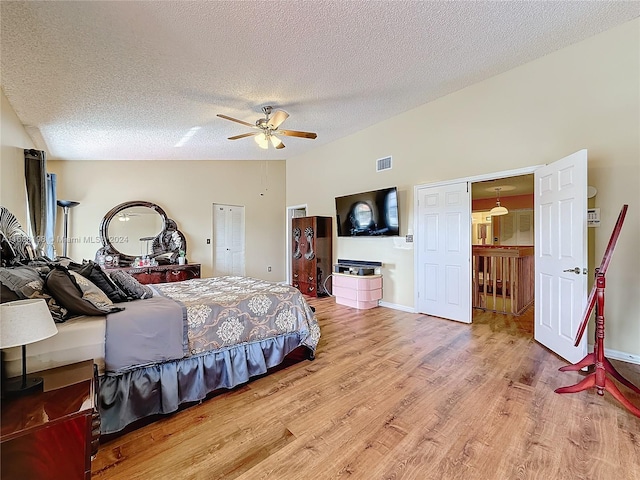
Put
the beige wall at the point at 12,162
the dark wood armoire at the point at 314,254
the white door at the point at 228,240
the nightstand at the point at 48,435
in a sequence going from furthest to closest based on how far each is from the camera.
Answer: the white door at the point at 228,240, the dark wood armoire at the point at 314,254, the beige wall at the point at 12,162, the nightstand at the point at 48,435

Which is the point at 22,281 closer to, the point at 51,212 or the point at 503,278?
the point at 51,212

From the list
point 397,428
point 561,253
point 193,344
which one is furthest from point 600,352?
point 193,344

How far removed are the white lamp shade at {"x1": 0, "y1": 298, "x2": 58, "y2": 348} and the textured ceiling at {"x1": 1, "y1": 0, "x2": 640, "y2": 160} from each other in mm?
2139

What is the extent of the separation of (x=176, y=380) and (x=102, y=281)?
0.93m

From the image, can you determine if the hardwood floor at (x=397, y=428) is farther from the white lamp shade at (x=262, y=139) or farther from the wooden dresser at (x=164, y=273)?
the wooden dresser at (x=164, y=273)

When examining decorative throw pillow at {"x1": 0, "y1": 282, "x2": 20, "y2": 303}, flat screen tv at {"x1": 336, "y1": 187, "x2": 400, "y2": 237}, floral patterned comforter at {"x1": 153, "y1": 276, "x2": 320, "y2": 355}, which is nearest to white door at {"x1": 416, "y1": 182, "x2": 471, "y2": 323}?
flat screen tv at {"x1": 336, "y1": 187, "x2": 400, "y2": 237}

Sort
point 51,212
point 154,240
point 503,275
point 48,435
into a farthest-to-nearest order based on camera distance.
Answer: point 154,240 → point 503,275 → point 51,212 → point 48,435

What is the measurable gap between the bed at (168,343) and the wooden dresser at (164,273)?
2.90 meters

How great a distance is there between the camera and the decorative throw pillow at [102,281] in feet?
6.97

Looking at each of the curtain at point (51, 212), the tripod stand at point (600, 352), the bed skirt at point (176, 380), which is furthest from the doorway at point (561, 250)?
the curtain at point (51, 212)

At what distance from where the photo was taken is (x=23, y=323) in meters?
1.13

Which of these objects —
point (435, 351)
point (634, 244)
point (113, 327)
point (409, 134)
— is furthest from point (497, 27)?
point (113, 327)

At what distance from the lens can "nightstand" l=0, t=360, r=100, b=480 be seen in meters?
1.00

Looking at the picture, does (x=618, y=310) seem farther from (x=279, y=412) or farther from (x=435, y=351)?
(x=279, y=412)
